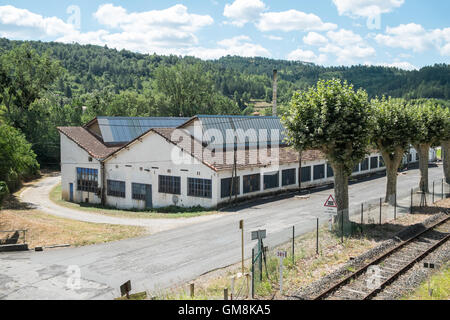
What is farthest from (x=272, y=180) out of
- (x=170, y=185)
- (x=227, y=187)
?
(x=170, y=185)

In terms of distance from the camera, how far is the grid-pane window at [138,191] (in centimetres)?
3759

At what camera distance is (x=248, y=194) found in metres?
35.8

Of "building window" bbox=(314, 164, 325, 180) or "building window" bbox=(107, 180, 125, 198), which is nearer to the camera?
"building window" bbox=(107, 180, 125, 198)

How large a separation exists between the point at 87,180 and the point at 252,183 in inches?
699

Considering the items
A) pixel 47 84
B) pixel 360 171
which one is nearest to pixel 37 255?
pixel 360 171

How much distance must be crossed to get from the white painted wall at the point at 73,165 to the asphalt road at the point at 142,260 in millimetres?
18229

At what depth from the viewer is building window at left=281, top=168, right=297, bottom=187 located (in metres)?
39.6

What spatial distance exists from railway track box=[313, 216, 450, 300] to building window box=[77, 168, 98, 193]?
30221 millimetres

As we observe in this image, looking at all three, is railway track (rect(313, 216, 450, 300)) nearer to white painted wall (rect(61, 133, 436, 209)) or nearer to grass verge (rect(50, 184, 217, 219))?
grass verge (rect(50, 184, 217, 219))

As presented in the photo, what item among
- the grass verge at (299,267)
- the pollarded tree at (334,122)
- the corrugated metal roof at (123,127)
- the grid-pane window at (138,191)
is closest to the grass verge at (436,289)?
the grass verge at (299,267)

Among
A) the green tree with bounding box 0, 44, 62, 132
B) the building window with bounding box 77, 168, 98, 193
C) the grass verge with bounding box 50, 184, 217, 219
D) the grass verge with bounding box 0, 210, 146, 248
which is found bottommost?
the grass verge with bounding box 50, 184, 217, 219

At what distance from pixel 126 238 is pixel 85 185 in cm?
1998

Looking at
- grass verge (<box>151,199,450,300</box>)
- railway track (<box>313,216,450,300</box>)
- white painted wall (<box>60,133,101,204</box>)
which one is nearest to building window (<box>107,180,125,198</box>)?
white painted wall (<box>60,133,101,204</box>)

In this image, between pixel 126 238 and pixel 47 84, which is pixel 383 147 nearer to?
pixel 126 238
